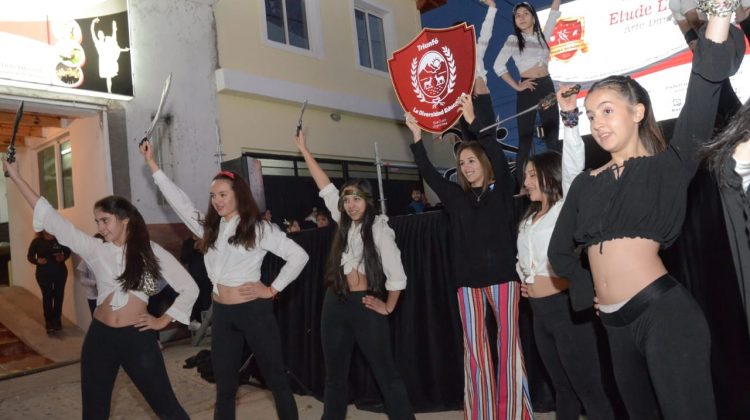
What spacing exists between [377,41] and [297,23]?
235cm

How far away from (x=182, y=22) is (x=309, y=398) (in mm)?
6565

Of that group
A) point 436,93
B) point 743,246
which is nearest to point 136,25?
point 436,93

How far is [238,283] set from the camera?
339 cm

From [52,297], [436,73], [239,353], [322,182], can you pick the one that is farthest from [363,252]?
[52,297]

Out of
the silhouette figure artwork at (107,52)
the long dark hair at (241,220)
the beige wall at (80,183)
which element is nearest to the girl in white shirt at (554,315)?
the long dark hair at (241,220)

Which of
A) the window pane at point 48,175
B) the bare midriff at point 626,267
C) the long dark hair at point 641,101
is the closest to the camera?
the bare midriff at point 626,267

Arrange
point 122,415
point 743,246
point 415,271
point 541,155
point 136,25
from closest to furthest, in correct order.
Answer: point 743,246 < point 541,155 < point 415,271 < point 122,415 < point 136,25

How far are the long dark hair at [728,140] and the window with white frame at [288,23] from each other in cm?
936

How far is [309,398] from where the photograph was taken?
201 inches

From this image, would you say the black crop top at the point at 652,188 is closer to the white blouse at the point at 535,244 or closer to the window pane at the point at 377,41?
the white blouse at the point at 535,244

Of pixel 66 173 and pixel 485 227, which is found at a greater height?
pixel 66 173

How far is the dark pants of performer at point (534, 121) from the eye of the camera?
4566 millimetres

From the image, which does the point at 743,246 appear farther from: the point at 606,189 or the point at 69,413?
the point at 69,413

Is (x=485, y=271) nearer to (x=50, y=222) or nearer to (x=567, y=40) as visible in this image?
(x=50, y=222)
